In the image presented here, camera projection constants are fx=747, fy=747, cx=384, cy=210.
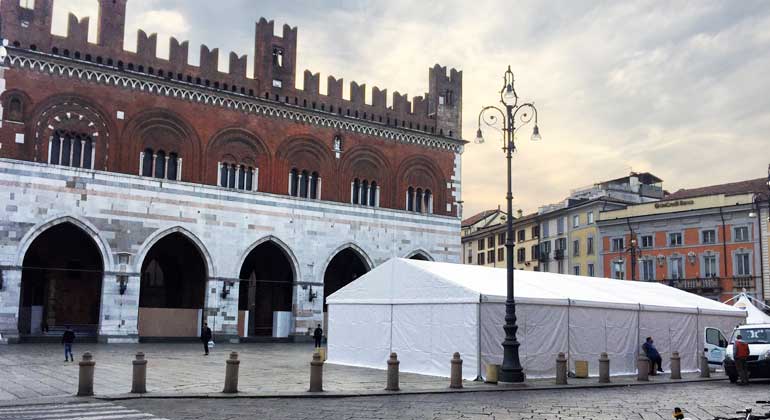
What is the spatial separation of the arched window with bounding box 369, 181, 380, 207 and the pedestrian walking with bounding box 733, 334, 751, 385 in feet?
68.1

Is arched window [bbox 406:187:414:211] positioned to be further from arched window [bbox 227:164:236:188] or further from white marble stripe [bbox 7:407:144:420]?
white marble stripe [bbox 7:407:144:420]

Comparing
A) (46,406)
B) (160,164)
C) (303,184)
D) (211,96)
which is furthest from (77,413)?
(303,184)

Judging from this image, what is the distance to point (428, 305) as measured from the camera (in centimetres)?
1925

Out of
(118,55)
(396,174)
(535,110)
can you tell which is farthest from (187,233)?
(535,110)

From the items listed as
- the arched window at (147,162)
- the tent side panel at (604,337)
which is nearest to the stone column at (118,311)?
the arched window at (147,162)

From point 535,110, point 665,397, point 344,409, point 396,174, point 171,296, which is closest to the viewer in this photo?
point 344,409

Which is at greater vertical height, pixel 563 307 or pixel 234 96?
pixel 234 96

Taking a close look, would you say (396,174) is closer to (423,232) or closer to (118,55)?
(423,232)

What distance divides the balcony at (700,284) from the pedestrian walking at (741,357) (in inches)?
1078

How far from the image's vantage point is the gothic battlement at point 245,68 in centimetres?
2836

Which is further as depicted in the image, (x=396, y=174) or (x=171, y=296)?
(x=396, y=174)

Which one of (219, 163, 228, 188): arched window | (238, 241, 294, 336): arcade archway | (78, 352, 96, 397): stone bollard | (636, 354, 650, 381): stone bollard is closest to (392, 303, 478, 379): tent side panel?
(636, 354, 650, 381): stone bollard

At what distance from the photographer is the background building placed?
1682 inches

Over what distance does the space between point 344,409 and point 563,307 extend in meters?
9.30
